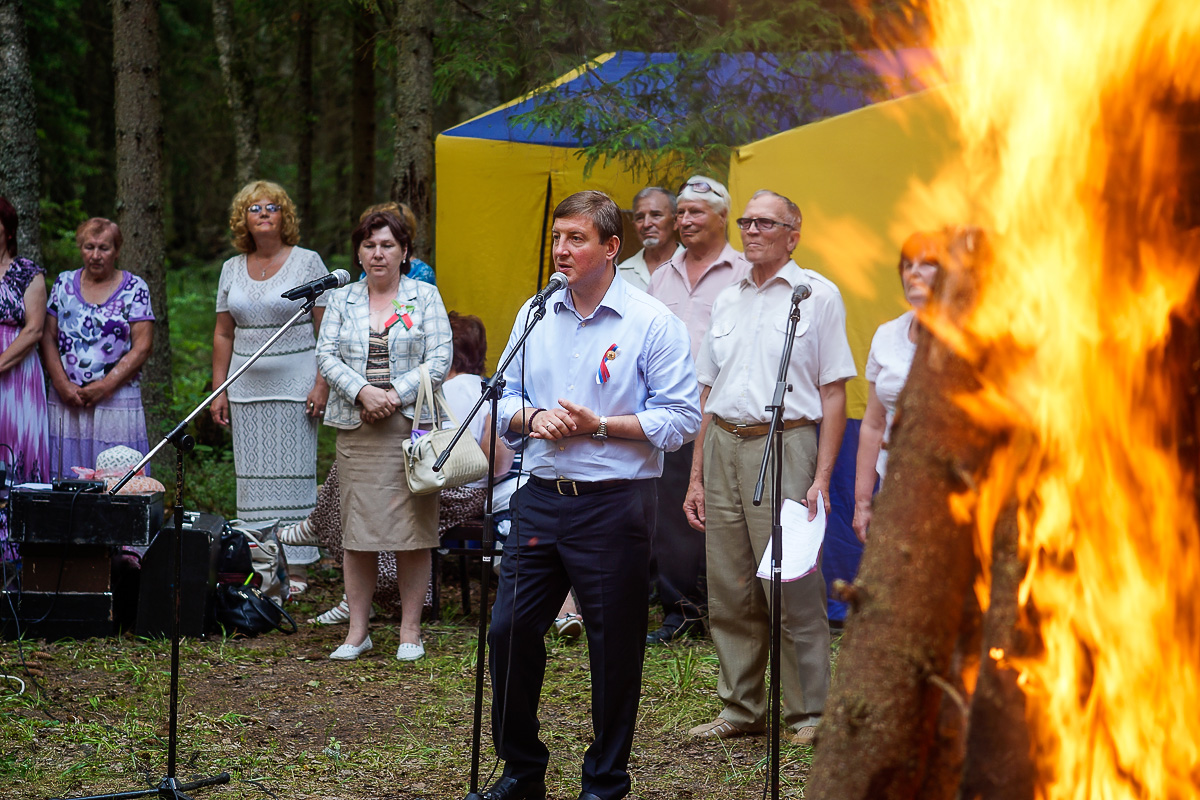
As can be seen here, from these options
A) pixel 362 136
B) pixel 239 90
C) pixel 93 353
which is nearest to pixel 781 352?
pixel 93 353

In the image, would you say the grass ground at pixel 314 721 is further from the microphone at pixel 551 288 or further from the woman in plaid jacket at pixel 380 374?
the microphone at pixel 551 288

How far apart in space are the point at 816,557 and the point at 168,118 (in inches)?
640

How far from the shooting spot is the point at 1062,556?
2.62 m

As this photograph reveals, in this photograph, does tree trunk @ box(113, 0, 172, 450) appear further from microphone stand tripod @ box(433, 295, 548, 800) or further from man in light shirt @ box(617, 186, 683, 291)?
microphone stand tripod @ box(433, 295, 548, 800)

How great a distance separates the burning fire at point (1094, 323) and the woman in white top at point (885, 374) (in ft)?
6.92

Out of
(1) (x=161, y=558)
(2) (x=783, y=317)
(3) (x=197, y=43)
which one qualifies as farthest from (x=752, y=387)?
(3) (x=197, y=43)

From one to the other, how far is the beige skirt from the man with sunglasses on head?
178 cm

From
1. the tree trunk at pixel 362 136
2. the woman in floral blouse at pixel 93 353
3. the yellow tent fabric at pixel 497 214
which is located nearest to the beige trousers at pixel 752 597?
the woman in floral blouse at pixel 93 353

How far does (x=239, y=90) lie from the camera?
12320mm

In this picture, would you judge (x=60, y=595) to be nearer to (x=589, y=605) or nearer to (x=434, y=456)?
(x=434, y=456)

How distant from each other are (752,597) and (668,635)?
1579 mm

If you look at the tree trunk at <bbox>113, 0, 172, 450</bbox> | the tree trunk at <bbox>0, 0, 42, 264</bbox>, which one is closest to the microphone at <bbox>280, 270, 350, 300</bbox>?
the tree trunk at <bbox>113, 0, 172, 450</bbox>

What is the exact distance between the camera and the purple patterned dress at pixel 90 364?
696 cm

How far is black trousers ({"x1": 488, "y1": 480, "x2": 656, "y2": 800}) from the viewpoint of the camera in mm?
4016
